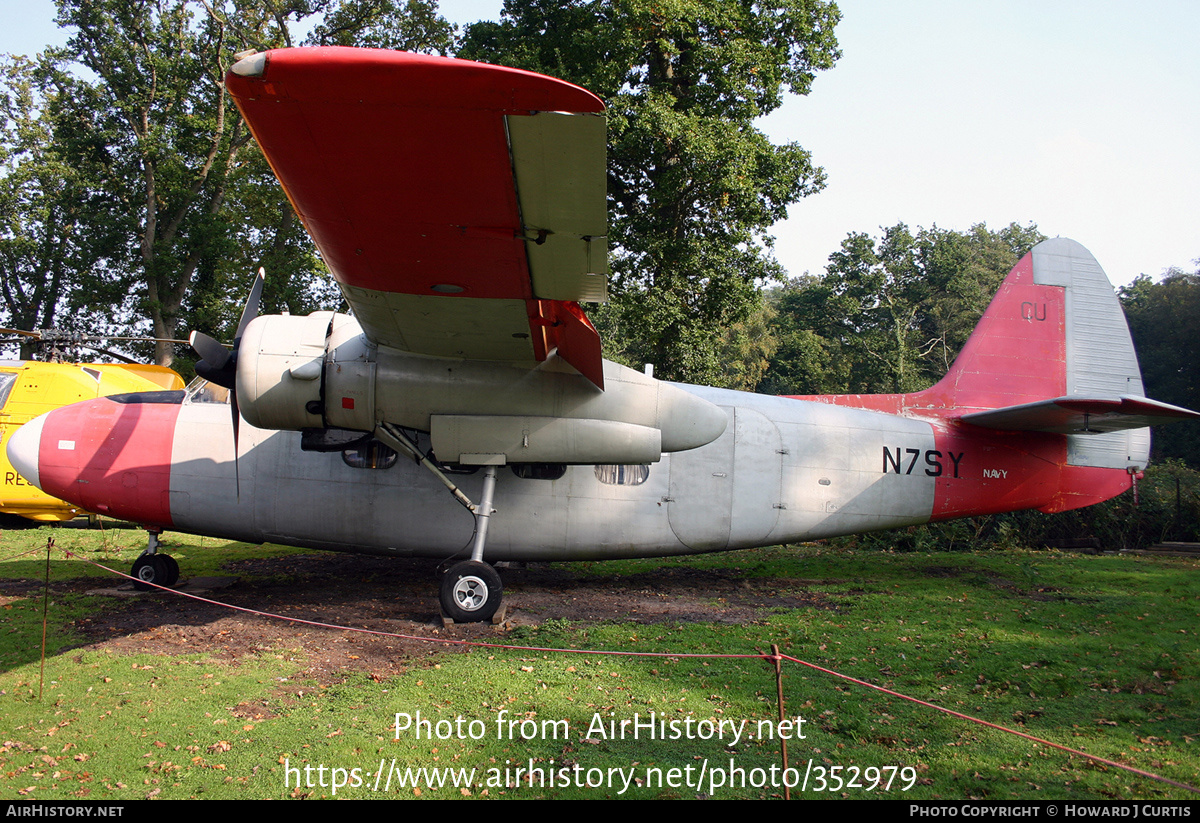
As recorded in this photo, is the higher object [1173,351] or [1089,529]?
[1173,351]

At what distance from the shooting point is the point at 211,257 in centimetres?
A: 2556

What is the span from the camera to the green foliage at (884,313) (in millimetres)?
35281

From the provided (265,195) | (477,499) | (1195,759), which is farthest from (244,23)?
(1195,759)

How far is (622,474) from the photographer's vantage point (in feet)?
29.1

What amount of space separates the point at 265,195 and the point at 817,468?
23.1 meters

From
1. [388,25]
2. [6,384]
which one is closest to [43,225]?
[388,25]

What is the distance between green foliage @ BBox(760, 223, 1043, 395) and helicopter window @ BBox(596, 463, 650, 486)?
1061 inches

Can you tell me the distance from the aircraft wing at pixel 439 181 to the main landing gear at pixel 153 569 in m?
4.78

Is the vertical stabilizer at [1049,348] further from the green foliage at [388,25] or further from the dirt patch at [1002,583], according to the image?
the green foliage at [388,25]

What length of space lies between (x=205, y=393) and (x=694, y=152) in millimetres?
11979

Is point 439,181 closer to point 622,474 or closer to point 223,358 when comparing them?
point 223,358

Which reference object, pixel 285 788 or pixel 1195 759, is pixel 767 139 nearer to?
pixel 1195 759

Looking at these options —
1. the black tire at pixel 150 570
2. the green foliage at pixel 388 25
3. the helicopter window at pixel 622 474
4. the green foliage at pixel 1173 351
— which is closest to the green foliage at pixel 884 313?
the green foliage at pixel 1173 351

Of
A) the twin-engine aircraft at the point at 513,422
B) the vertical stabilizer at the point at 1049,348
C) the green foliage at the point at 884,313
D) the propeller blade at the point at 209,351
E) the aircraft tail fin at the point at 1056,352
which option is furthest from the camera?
the green foliage at the point at 884,313
